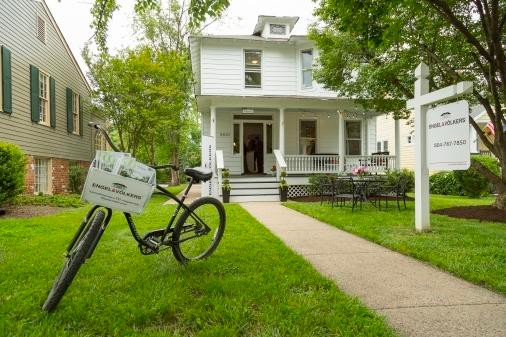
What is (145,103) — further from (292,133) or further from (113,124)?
(292,133)

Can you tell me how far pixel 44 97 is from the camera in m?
13.1

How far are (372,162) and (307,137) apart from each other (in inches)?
130

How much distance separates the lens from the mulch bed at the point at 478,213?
7.94 metres

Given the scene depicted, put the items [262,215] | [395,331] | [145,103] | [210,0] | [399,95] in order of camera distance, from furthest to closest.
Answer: [145,103] < [399,95] < [262,215] < [210,0] < [395,331]

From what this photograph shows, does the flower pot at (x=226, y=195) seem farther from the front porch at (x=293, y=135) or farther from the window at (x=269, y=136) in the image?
the window at (x=269, y=136)

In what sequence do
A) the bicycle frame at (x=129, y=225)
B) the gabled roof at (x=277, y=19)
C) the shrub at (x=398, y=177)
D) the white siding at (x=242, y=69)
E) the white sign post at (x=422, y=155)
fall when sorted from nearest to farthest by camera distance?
the bicycle frame at (x=129, y=225)
the white sign post at (x=422, y=155)
the shrub at (x=398, y=177)
the white siding at (x=242, y=69)
the gabled roof at (x=277, y=19)

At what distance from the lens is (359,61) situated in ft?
36.0

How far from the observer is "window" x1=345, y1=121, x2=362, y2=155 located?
1719 cm

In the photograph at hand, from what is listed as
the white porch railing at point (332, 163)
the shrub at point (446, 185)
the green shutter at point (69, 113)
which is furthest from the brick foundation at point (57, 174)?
the shrub at point (446, 185)

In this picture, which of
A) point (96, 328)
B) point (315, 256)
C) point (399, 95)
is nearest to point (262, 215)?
point (315, 256)

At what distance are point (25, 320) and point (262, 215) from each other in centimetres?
652

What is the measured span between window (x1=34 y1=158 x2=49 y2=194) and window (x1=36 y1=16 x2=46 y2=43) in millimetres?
4224

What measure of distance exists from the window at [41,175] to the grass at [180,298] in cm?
909

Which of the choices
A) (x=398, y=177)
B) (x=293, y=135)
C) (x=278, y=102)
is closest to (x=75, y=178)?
(x=278, y=102)
